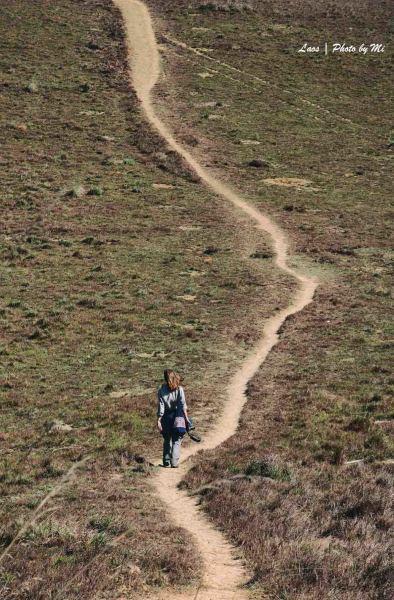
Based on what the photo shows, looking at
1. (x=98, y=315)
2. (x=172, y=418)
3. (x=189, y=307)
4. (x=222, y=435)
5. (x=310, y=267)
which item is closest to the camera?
(x=172, y=418)

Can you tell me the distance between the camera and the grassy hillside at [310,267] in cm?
1238

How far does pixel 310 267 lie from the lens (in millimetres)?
42500

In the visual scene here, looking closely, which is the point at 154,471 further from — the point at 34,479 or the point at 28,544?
the point at 28,544

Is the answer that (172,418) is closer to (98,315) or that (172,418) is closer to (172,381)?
(172,381)

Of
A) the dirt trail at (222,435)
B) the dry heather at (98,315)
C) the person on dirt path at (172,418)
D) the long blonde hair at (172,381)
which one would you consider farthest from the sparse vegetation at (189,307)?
the long blonde hair at (172,381)

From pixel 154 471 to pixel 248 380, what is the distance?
8927 mm

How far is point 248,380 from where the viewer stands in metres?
26.0

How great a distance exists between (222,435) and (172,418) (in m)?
3.27

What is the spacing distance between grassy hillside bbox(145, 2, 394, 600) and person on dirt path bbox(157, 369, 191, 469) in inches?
23.5

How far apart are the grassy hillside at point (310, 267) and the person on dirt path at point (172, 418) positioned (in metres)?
0.60

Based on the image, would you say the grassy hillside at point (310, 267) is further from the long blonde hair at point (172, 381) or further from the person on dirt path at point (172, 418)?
the long blonde hair at point (172, 381)

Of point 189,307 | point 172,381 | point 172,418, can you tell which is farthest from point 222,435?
point 189,307

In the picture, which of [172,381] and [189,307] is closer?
[172,381]

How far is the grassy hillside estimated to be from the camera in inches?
488
